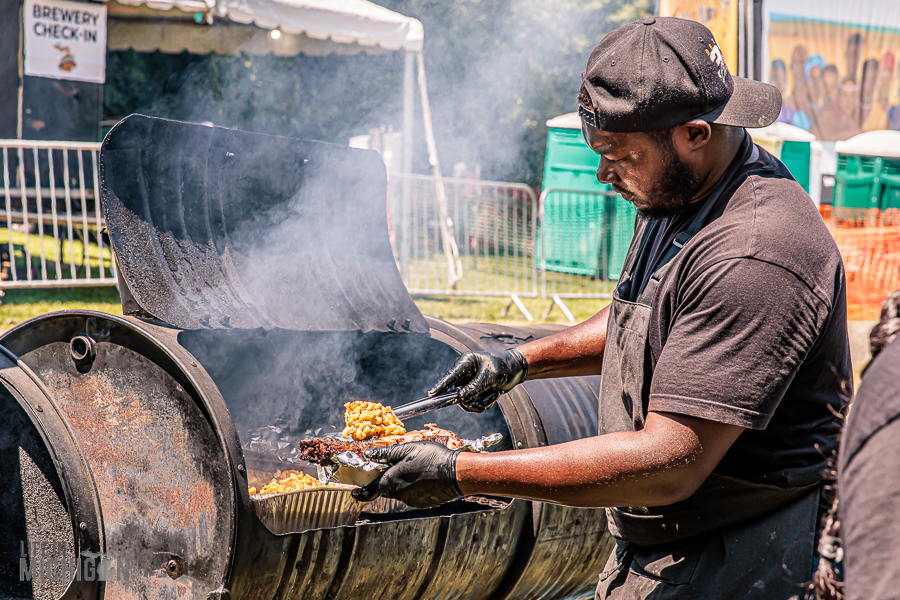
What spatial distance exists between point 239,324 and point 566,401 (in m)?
1.40

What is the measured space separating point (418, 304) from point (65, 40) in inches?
199

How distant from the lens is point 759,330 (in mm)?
1445

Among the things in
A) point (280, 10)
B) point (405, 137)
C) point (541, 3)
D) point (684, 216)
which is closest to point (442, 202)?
point (405, 137)

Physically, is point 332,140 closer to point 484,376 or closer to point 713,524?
point 484,376

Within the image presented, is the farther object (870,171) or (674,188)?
(870,171)

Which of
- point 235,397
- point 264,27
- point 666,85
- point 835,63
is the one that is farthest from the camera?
point 835,63

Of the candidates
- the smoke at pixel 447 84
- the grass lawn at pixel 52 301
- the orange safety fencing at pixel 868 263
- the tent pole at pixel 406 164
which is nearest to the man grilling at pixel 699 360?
the grass lawn at pixel 52 301

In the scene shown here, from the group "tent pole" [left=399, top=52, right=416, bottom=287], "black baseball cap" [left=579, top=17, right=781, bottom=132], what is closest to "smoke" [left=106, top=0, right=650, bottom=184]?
"tent pole" [left=399, top=52, right=416, bottom=287]

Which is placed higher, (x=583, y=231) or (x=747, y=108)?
(x=747, y=108)

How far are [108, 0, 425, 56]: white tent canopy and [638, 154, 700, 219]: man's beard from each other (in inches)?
308

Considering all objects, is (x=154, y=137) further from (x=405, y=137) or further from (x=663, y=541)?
(x=405, y=137)

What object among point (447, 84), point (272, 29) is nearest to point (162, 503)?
point (272, 29)

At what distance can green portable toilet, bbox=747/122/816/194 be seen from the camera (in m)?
9.65

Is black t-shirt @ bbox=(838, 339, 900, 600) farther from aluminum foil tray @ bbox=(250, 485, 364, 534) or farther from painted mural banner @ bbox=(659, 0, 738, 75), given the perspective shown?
painted mural banner @ bbox=(659, 0, 738, 75)
